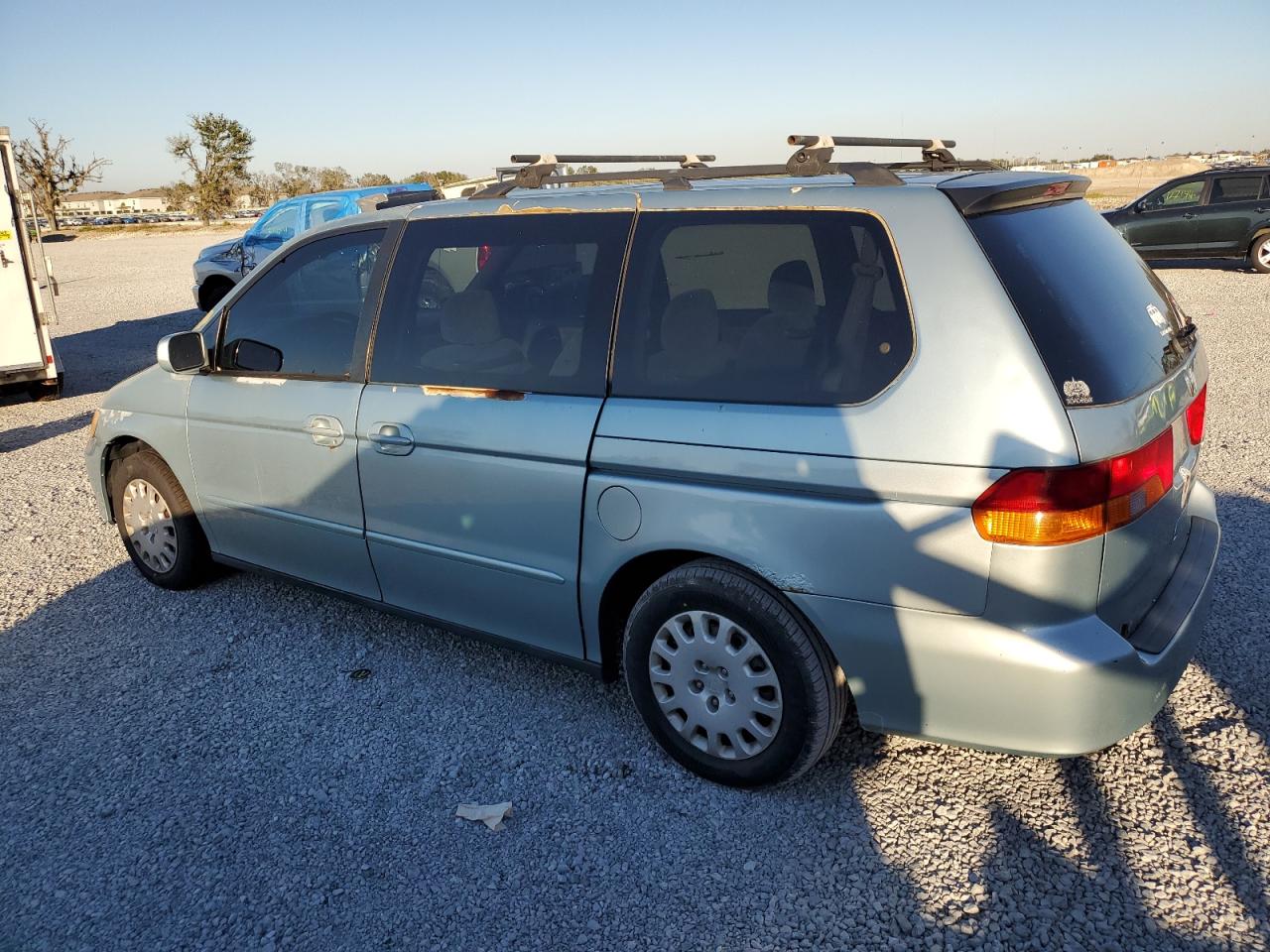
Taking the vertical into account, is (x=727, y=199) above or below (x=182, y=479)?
above

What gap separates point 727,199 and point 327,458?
1917 mm

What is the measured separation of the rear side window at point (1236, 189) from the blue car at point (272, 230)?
13200 mm

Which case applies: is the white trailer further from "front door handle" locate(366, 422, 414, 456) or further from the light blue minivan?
"front door handle" locate(366, 422, 414, 456)

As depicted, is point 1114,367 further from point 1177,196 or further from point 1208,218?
point 1177,196

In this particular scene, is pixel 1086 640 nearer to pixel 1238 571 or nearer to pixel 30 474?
pixel 1238 571

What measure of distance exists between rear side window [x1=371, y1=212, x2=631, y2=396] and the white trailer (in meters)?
7.57

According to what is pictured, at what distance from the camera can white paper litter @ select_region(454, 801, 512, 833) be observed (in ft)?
9.79

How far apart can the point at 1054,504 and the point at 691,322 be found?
1.21 metres

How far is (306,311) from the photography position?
412 centimetres

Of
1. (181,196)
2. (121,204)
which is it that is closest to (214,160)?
(181,196)

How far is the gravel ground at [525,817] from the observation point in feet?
8.34

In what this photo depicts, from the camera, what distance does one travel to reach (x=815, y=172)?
3.05 m

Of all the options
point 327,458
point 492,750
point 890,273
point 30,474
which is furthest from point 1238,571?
point 30,474

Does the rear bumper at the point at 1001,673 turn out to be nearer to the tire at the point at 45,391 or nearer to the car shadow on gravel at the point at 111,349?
the tire at the point at 45,391
